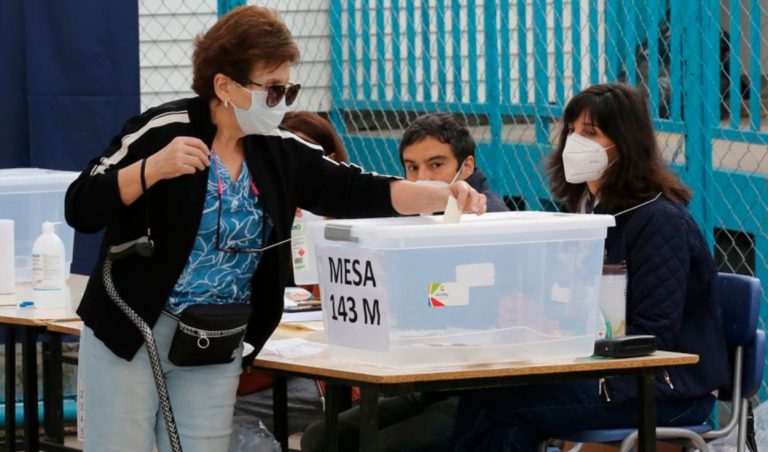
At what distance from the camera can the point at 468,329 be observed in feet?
11.6

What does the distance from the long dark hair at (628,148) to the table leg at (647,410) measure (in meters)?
0.57

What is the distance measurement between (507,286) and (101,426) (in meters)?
1.10

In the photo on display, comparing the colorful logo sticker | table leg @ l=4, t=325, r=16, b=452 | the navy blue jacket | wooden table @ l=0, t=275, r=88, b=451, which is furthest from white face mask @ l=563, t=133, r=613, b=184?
table leg @ l=4, t=325, r=16, b=452

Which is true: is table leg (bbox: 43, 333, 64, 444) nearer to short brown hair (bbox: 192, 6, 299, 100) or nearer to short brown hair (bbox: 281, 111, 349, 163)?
short brown hair (bbox: 281, 111, 349, 163)

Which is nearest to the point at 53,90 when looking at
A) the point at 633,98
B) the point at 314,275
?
the point at 314,275

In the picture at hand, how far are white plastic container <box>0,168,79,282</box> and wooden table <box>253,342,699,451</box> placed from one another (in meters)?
1.79

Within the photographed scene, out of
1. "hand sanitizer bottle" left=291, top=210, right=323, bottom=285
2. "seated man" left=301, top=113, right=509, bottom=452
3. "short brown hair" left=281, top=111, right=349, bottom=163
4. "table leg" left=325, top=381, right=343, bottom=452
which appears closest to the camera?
"table leg" left=325, top=381, right=343, bottom=452

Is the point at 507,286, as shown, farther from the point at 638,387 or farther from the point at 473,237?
the point at 638,387

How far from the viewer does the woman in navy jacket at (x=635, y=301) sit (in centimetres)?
A: 389

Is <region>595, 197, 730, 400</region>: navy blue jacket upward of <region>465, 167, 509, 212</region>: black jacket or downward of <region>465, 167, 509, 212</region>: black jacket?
downward

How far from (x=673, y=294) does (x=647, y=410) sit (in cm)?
35

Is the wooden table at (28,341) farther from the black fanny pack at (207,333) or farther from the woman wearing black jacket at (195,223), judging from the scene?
the black fanny pack at (207,333)

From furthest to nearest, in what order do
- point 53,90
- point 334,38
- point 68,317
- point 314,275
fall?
point 334,38 → point 53,90 → point 314,275 → point 68,317

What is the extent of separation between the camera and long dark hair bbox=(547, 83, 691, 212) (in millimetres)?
4094
